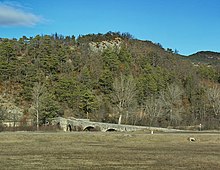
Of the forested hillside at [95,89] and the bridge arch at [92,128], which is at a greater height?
the forested hillside at [95,89]

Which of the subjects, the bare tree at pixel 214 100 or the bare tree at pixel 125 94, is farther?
the bare tree at pixel 214 100

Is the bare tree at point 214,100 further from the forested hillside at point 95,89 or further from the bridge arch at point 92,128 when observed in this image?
the bridge arch at point 92,128

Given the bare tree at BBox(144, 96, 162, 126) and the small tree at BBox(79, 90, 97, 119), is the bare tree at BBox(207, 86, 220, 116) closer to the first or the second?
the bare tree at BBox(144, 96, 162, 126)

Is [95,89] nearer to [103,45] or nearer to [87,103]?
[87,103]

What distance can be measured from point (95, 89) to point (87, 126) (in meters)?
40.0

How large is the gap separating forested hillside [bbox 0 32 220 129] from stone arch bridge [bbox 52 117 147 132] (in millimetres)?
2871

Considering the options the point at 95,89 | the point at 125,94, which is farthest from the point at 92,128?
the point at 95,89

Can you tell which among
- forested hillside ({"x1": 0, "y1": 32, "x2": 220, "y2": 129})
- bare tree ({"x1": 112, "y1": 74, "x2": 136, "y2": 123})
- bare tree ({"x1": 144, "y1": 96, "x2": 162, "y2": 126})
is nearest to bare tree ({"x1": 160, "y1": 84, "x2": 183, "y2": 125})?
forested hillside ({"x1": 0, "y1": 32, "x2": 220, "y2": 129})

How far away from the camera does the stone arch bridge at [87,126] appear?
7054 cm

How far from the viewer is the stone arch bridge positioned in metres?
70.5

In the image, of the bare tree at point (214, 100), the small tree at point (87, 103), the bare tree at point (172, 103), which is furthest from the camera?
the bare tree at point (214, 100)

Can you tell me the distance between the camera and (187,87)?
125375 mm

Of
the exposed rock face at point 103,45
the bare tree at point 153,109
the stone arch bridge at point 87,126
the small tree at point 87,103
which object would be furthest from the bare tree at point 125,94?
the exposed rock face at point 103,45

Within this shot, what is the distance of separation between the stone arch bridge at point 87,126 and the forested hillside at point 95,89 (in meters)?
2.87
